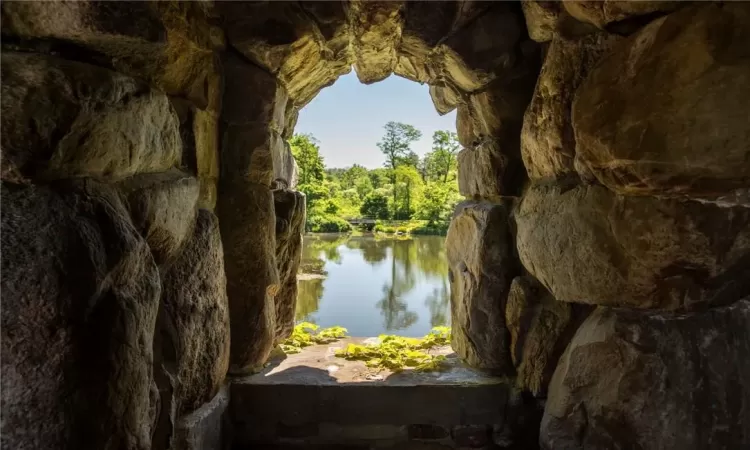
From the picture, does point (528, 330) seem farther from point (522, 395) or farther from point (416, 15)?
point (416, 15)

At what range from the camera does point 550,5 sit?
4.99 ft

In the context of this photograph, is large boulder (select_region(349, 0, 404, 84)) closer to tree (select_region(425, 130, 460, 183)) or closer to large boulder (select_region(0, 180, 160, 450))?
large boulder (select_region(0, 180, 160, 450))

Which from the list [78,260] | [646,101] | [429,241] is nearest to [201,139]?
[78,260]

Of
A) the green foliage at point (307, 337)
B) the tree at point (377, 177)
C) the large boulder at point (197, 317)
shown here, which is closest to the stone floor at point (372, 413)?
the large boulder at point (197, 317)

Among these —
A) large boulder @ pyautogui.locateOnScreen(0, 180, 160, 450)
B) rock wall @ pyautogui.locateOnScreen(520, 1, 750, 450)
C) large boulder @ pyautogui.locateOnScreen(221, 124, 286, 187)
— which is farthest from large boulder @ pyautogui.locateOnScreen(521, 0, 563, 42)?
large boulder @ pyautogui.locateOnScreen(0, 180, 160, 450)

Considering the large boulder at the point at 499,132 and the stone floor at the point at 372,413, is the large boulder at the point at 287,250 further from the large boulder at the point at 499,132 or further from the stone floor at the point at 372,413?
the large boulder at the point at 499,132

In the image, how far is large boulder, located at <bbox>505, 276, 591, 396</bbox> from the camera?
5.49ft

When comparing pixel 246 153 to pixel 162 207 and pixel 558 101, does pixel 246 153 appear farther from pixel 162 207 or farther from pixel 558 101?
pixel 558 101

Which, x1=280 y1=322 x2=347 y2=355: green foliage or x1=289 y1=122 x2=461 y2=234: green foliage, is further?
x1=289 y1=122 x2=461 y2=234: green foliage

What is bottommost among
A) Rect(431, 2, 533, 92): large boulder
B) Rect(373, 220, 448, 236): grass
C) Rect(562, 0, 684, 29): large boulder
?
Rect(373, 220, 448, 236): grass

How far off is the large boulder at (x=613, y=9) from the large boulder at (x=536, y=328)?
85 cm

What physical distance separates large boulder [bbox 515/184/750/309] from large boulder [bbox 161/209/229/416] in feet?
3.39

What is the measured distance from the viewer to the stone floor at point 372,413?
1822 mm

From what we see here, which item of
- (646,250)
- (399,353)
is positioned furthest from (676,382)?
(399,353)
